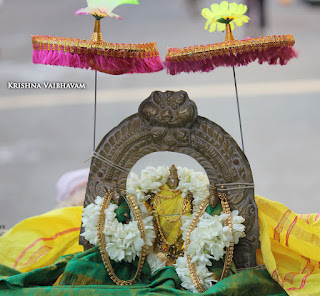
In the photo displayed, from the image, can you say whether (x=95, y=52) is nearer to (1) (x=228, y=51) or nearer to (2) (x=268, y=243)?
(1) (x=228, y=51)

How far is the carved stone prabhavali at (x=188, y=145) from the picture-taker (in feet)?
6.39

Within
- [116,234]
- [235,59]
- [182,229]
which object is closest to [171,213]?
[182,229]

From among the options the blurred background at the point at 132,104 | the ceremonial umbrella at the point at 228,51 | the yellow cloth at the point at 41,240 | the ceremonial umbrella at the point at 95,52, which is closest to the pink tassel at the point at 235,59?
the ceremonial umbrella at the point at 228,51

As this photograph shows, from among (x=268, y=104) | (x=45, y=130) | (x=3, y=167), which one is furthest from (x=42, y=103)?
(x=268, y=104)

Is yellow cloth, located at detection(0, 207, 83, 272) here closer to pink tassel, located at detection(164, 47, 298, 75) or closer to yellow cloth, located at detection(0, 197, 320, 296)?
yellow cloth, located at detection(0, 197, 320, 296)

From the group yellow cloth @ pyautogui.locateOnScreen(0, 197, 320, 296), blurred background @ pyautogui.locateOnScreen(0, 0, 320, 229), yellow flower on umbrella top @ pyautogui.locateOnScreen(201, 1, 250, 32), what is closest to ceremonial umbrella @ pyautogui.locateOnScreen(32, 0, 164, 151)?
yellow flower on umbrella top @ pyautogui.locateOnScreen(201, 1, 250, 32)

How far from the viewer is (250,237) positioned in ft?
6.37

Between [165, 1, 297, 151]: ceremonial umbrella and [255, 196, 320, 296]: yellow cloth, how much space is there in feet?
1.83

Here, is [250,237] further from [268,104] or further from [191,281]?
[268,104]

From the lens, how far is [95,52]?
201 cm

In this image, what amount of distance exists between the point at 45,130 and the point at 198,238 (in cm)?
358

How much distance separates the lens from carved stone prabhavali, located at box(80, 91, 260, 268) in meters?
1.95

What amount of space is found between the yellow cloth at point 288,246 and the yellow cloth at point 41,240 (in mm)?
831

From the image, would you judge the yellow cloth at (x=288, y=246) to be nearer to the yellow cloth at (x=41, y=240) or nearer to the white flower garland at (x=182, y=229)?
the white flower garland at (x=182, y=229)
